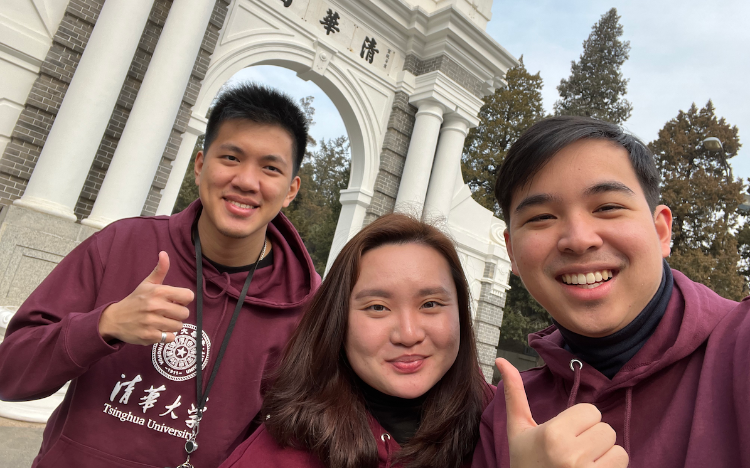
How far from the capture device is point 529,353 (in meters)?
21.0

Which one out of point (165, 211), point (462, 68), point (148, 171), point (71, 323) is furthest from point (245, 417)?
point (462, 68)

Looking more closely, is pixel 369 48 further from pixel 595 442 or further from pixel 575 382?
pixel 595 442

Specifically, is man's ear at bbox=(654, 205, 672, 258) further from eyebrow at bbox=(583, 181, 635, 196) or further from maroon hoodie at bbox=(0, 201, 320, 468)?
maroon hoodie at bbox=(0, 201, 320, 468)

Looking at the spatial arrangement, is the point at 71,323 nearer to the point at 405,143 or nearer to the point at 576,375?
the point at 576,375

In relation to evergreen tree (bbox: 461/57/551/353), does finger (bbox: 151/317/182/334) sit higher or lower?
lower

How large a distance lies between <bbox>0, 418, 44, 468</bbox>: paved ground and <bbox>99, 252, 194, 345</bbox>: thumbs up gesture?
8.30ft

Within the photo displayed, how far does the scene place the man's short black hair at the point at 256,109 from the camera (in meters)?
1.78

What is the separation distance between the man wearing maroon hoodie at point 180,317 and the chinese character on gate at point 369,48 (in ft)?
20.6

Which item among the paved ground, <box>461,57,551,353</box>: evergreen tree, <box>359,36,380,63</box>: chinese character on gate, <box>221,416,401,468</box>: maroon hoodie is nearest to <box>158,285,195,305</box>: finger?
<box>221,416,401,468</box>: maroon hoodie

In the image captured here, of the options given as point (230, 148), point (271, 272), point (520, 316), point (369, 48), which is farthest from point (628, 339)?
point (520, 316)

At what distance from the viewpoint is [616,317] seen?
114cm

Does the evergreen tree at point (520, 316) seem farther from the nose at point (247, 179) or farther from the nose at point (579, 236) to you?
the nose at point (579, 236)

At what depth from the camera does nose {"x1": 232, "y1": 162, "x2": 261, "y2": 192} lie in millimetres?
1715

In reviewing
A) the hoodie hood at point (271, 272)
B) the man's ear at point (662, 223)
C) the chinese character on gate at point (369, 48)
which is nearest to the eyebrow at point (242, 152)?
the hoodie hood at point (271, 272)
